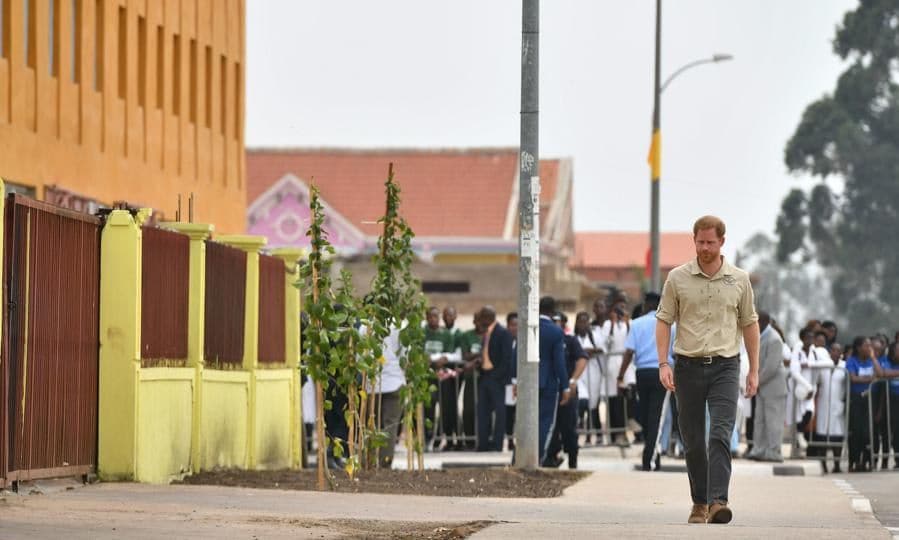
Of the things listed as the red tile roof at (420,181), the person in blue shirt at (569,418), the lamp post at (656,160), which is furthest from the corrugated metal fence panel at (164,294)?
the red tile roof at (420,181)

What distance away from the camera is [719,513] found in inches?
528

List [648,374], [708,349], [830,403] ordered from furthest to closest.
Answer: [830,403] → [648,374] → [708,349]

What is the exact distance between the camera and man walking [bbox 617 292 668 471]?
22672 millimetres

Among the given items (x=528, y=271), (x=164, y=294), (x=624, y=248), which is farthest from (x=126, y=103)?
(x=624, y=248)

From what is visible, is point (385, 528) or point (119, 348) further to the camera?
point (119, 348)

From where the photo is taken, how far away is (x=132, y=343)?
1548 centimetres

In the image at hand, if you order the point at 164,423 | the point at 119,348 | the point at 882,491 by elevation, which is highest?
the point at 119,348

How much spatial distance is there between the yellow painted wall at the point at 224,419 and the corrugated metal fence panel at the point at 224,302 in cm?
18

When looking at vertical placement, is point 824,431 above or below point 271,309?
below

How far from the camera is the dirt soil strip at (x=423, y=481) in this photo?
1702cm

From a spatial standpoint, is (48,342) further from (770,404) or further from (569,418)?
(770,404)

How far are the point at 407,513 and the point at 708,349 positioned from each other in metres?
2.23

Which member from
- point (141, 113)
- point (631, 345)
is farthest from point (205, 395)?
point (141, 113)

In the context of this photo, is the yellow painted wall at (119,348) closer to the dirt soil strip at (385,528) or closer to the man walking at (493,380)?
the dirt soil strip at (385,528)
